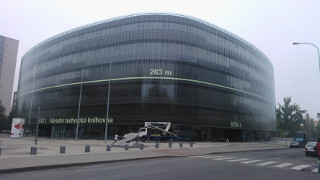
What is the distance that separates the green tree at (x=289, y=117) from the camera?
104156mm

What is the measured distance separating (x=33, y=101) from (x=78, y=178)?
6905 cm

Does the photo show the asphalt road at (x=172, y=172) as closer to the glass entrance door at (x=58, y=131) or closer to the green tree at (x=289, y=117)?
the glass entrance door at (x=58, y=131)

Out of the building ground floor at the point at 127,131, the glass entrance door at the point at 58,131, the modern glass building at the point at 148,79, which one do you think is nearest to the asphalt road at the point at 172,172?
the building ground floor at the point at 127,131

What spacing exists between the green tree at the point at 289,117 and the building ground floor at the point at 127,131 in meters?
40.5

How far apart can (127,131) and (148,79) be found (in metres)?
11.5

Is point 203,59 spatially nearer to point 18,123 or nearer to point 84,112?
point 84,112

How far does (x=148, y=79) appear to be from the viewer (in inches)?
2050

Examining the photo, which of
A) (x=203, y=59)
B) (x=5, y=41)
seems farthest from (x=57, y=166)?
(x=5, y=41)

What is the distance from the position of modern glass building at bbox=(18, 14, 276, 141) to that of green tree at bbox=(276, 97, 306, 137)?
141 ft

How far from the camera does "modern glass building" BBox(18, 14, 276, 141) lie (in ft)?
171

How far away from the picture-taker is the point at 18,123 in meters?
44.5

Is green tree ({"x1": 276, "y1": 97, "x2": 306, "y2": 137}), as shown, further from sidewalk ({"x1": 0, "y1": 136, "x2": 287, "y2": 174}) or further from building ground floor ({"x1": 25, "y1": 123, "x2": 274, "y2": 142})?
sidewalk ({"x1": 0, "y1": 136, "x2": 287, "y2": 174})

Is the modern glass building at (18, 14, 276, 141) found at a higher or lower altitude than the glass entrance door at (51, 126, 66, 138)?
higher

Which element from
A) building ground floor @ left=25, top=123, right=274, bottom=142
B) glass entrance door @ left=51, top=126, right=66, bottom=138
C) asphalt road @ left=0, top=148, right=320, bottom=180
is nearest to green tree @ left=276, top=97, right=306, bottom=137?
building ground floor @ left=25, top=123, right=274, bottom=142
